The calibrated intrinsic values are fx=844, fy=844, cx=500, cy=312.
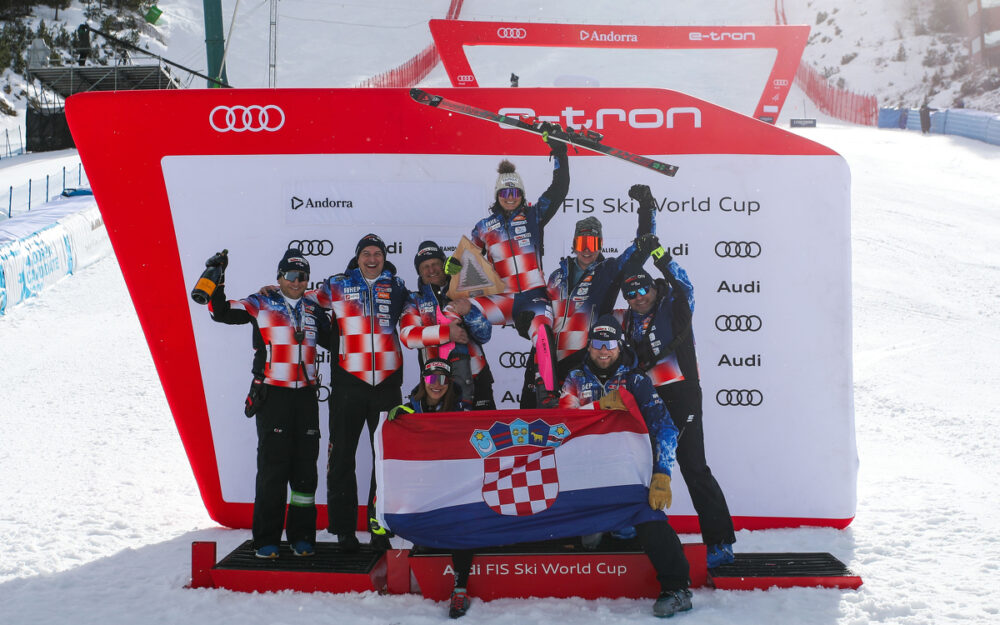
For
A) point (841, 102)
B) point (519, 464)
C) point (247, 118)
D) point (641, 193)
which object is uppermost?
point (841, 102)

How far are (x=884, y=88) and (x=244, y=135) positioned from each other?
130 feet

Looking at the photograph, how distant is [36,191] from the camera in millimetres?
17156

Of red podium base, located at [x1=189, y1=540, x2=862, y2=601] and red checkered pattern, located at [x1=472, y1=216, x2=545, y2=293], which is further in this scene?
red checkered pattern, located at [x1=472, y1=216, x2=545, y2=293]

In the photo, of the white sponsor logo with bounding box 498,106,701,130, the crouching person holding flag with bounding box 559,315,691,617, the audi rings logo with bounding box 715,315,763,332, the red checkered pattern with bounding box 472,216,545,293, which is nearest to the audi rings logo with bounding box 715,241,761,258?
the audi rings logo with bounding box 715,315,763,332

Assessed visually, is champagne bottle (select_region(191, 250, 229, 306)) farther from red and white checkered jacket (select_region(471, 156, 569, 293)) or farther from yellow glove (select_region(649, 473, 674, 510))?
yellow glove (select_region(649, 473, 674, 510))

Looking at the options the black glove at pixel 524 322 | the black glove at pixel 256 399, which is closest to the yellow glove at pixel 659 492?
the black glove at pixel 524 322

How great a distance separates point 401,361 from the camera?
15.9 feet

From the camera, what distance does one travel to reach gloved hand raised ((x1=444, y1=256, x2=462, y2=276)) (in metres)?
4.73

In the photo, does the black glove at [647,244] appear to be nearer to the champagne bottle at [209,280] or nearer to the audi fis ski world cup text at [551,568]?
the audi fis ski world cup text at [551,568]

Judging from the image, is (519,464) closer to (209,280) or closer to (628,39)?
(209,280)

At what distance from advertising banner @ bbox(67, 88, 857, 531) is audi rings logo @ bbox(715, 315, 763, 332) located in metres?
0.01

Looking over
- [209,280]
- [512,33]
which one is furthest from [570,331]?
[512,33]

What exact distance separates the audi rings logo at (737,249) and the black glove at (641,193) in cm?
64

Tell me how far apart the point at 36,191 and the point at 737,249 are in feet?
53.3
